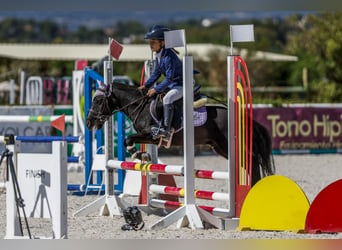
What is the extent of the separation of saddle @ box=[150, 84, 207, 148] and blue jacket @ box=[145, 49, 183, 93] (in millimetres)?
233

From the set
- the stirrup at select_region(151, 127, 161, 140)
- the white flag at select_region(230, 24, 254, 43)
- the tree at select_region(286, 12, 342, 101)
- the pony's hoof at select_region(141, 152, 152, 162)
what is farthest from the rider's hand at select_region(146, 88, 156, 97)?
the tree at select_region(286, 12, 342, 101)

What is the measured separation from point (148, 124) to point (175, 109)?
1.31 feet

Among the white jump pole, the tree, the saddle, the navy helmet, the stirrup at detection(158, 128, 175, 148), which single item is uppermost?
the tree

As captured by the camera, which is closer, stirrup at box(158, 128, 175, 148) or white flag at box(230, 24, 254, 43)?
white flag at box(230, 24, 254, 43)

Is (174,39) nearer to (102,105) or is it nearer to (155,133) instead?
(155,133)

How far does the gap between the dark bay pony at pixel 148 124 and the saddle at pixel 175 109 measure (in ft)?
0.27

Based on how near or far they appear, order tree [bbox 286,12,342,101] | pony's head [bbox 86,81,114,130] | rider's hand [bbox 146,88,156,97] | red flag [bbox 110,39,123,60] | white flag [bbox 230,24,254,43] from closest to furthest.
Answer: white flag [bbox 230,24,254,43] < rider's hand [bbox 146,88,156,97] < red flag [bbox 110,39,123,60] < pony's head [bbox 86,81,114,130] < tree [bbox 286,12,342,101]

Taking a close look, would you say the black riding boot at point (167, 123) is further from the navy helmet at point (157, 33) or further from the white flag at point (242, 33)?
the white flag at point (242, 33)

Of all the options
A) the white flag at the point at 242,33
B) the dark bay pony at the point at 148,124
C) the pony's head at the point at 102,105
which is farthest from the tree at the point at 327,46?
the white flag at the point at 242,33

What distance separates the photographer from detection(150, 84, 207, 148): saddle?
9078 millimetres

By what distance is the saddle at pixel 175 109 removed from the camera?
9.08 metres

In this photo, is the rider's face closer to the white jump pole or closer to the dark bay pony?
the white jump pole

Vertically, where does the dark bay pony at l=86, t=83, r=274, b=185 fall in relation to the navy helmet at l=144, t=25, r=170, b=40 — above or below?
below

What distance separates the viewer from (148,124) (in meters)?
9.40
